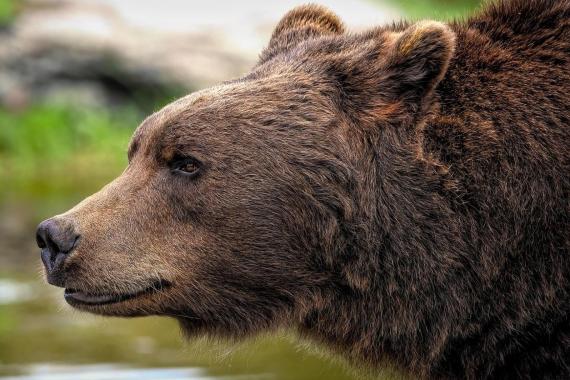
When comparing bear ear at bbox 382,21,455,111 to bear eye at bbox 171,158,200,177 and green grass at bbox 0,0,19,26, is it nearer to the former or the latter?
bear eye at bbox 171,158,200,177

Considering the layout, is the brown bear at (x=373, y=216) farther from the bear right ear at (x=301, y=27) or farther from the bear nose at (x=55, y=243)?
the bear right ear at (x=301, y=27)

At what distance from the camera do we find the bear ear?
516cm

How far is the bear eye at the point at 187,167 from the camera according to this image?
17.2 feet

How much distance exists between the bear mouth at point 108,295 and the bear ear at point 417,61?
52.0 inches

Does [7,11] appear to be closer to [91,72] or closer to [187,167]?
[91,72]

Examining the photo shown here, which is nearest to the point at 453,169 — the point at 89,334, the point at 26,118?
the point at 89,334

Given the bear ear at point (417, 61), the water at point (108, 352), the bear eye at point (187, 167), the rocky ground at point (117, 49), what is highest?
the rocky ground at point (117, 49)

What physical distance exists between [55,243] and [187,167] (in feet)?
2.16

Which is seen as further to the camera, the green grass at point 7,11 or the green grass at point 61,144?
the green grass at point 7,11

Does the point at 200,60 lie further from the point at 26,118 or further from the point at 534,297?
the point at 534,297

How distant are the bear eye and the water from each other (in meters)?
1.83

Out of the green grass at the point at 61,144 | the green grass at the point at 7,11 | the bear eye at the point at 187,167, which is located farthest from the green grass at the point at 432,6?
the bear eye at the point at 187,167

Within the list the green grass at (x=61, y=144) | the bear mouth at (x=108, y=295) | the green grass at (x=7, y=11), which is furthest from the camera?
the green grass at (x=7, y=11)

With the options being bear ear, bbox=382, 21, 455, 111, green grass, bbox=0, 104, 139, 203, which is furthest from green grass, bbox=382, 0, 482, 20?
bear ear, bbox=382, 21, 455, 111
